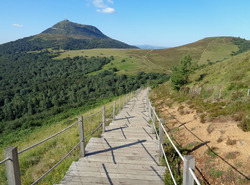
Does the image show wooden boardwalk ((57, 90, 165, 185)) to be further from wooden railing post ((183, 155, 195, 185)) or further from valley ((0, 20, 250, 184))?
wooden railing post ((183, 155, 195, 185))

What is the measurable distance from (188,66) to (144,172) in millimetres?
23666

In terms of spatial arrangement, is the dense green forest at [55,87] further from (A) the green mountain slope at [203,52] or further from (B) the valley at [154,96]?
(A) the green mountain slope at [203,52]

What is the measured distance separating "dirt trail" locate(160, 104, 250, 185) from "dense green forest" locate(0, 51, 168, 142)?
2768 centimetres

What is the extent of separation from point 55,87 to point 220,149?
88.6 metres

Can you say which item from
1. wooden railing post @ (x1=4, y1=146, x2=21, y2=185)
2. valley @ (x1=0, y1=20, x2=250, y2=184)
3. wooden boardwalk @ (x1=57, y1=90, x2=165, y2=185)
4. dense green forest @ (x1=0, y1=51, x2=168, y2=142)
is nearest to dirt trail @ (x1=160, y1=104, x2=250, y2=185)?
valley @ (x1=0, y1=20, x2=250, y2=184)

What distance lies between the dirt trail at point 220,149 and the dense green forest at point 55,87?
2768cm

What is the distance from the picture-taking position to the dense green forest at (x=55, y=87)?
59153 mm

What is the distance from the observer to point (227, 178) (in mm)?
4305

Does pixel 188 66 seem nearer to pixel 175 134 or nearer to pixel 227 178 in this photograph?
pixel 175 134

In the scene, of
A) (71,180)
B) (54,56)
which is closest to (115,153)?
(71,180)

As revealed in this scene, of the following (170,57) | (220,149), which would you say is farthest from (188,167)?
(170,57)

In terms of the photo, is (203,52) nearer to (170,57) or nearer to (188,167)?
(170,57)

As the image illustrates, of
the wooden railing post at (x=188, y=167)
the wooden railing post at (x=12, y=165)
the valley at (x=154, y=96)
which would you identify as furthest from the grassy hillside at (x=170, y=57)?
the wooden railing post at (x=12, y=165)

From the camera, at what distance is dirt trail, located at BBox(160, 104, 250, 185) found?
175 inches
